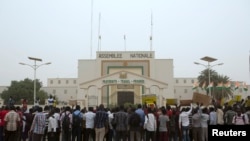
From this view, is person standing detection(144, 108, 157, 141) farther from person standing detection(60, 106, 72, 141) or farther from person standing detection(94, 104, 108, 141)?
person standing detection(60, 106, 72, 141)

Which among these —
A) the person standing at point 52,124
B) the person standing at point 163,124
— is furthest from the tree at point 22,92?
the person standing at point 163,124

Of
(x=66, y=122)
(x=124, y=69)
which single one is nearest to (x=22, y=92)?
(x=124, y=69)

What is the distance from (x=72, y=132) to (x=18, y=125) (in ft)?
7.75

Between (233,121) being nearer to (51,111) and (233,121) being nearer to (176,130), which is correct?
(176,130)

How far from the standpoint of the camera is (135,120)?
47.5 ft

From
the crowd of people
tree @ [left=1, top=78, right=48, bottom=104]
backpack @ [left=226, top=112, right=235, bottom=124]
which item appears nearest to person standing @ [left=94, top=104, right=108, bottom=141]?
the crowd of people

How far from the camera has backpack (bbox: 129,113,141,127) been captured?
47.4ft

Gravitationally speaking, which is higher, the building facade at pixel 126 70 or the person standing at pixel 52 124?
the building facade at pixel 126 70

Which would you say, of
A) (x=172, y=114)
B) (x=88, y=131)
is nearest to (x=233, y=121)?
(x=172, y=114)

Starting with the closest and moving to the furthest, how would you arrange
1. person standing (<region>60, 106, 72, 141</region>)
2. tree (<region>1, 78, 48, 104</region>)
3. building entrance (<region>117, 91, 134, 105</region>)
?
1. person standing (<region>60, 106, 72, 141</region>)
2. building entrance (<region>117, 91, 134, 105</region>)
3. tree (<region>1, 78, 48, 104</region>)

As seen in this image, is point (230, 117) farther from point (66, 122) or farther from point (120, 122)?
point (66, 122)

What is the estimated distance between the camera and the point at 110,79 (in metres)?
41.9

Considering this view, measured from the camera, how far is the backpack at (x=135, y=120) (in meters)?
14.5

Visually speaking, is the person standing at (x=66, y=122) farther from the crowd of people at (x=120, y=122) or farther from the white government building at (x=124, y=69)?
the white government building at (x=124, y=69)
